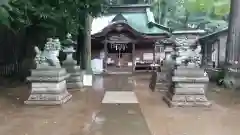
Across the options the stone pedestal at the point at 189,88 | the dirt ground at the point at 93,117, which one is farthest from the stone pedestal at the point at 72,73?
the stone pedestal at the point at 189,88

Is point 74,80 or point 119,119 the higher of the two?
point 74,80

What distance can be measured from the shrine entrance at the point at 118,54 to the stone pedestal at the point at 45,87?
15.8 m

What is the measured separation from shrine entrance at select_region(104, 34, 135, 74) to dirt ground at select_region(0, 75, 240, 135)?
1489cm

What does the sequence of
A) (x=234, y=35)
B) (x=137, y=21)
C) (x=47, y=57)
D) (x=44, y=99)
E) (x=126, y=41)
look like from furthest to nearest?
(x=137, y=21)
(x=126, y=41)
(x=234, y=35)
(x=47, y=57)
(x=44, y=99)

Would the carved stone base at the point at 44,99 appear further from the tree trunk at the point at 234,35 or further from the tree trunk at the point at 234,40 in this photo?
the tree trunk at the point at 234,35

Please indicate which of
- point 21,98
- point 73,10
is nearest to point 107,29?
point 73,10

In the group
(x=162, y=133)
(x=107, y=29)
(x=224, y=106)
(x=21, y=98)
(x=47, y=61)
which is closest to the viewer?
(x=162, y=133)

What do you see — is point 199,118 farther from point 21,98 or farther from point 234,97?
point 21,98

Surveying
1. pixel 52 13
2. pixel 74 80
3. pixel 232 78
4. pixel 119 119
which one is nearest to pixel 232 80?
pixel 232 78

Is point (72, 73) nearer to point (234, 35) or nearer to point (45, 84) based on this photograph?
point (45, 84)

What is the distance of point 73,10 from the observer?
41.0ft

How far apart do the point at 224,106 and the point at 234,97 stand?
7.34ft

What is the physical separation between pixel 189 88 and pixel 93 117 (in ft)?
10.4

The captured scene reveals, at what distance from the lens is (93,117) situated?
7.63 meters
